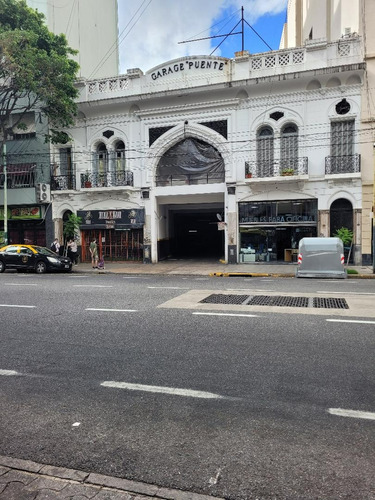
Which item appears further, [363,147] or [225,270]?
[363,147]

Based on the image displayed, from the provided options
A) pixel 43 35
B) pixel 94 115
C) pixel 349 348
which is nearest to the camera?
pixel 349 348

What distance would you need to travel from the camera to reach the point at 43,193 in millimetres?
23703

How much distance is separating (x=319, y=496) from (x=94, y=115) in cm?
2429

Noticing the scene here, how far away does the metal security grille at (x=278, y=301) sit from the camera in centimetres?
888

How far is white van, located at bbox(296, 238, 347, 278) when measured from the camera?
14.9m

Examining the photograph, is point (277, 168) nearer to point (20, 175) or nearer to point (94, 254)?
point (94, 254)

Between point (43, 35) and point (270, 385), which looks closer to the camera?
point (270, 385)

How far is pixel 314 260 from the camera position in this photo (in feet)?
49.6

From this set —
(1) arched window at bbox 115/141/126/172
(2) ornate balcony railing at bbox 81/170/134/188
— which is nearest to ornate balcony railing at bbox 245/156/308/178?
(2) ornate balcony railing at bbox 81/170/134/188

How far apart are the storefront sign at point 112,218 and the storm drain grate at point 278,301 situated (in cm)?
1401

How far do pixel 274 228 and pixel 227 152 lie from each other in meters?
5.03

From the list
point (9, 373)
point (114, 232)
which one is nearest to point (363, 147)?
point (114, 232)

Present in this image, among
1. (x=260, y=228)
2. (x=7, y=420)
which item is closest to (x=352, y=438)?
(x=7, y=420)

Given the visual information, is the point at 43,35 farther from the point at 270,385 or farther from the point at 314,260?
the point at 270,385
